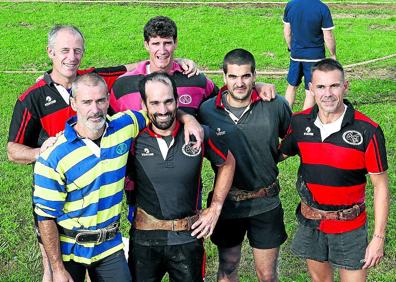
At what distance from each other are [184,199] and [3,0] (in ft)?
74.5

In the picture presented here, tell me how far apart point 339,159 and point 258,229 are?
115cm

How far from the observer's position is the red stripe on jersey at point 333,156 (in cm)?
518

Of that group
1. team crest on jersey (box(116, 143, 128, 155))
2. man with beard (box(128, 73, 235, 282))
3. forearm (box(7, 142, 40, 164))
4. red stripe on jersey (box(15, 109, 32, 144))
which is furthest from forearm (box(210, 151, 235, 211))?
red stripe on jersey (box(15, 109, 32, 144))

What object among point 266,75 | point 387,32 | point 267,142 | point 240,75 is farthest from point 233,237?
point 387,32

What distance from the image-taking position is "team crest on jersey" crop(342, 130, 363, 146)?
5.14 m

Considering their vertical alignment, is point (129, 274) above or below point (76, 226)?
below

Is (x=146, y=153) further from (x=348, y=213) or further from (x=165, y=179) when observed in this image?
(x=348, y=213)

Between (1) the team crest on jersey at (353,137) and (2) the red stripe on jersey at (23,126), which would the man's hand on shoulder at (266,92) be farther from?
(2) the red stripe on jersey at (23,126)

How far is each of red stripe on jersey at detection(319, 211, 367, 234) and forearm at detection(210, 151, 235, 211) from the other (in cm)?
86

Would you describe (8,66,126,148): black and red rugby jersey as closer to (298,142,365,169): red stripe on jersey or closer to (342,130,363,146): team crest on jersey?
(298,142,365,169): red stripe on jersey

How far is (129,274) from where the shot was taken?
17.1 feet

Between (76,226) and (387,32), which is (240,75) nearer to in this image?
(76,226)

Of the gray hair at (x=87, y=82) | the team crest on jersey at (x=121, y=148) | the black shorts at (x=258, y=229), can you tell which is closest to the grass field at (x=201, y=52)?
the black shorts at (x=258, y=229)

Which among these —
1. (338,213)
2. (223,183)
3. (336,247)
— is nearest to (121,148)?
(223,183)
